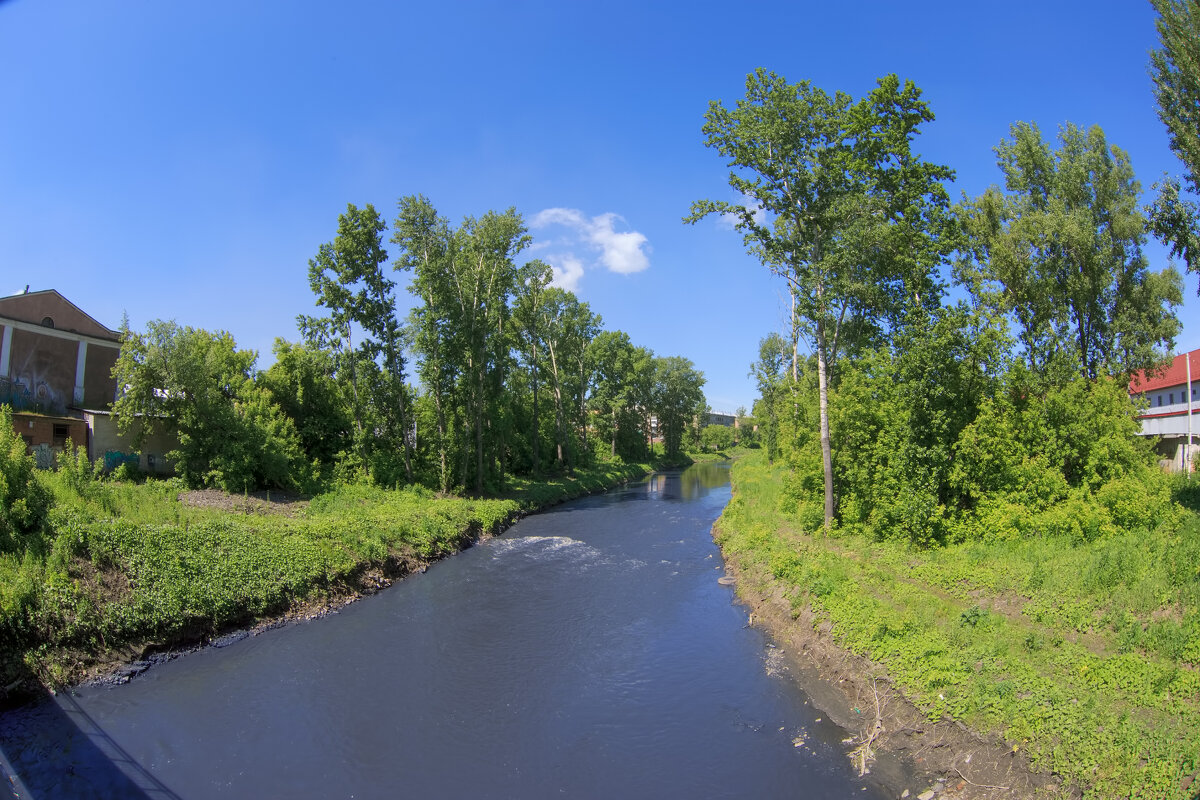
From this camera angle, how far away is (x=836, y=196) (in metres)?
21.5

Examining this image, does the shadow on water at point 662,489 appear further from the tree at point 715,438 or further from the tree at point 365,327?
the tree at point 715,438

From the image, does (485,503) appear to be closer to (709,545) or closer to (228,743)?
(709,545)

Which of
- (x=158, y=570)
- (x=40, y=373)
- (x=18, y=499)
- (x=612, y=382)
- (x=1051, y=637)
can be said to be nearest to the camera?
(x=1051, y=637)

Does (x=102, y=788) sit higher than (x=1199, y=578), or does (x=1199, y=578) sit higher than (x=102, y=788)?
(x=1199, y=578)

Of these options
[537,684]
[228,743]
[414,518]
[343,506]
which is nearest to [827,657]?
[537,684]

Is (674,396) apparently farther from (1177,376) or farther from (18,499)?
(18,499)

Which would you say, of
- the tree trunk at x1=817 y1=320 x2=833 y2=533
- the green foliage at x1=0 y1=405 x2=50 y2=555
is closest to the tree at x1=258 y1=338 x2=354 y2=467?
the green foliage at x1=0 y1=405 x2=50 y2=555

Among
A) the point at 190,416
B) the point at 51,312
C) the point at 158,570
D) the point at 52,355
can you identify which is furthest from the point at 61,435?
the point at 158,570

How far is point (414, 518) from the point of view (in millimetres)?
25875

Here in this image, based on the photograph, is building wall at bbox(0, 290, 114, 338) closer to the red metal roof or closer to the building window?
the building window

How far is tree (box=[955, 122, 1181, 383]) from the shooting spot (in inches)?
899

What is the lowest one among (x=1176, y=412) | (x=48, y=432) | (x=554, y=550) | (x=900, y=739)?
(x=900, y=739)

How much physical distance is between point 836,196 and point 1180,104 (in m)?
8.71

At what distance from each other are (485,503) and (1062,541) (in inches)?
976
